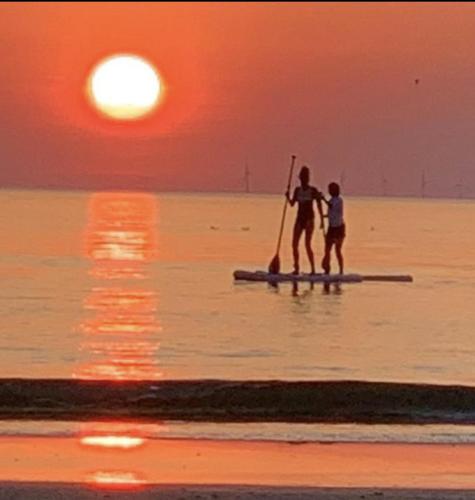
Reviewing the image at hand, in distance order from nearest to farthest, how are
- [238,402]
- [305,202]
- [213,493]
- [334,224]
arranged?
[213,493] < [238,402] < [305,202] < [334,224]

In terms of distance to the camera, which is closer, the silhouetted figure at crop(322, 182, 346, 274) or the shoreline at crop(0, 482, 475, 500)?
the shoreline at crop(0, 482, 475, 500)

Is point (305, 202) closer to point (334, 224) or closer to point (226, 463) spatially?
point (334, 224)

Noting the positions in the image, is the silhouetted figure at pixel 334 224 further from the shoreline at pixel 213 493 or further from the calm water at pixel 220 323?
the shoreline at pixel 213 493

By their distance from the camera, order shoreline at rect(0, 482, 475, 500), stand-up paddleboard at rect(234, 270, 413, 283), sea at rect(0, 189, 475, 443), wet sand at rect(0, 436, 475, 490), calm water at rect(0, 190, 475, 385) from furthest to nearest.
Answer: stand-up paddleboard at rect(234, 270, 413, 283) → calm water at rect(0, 190, 475, 385) → sea at rect(0, 189, 475, 443) → wet sand at rect(0, 436, 475, 490) → shoreline at rect(0, 482, 475, 500)

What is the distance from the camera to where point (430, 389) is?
41.2ft

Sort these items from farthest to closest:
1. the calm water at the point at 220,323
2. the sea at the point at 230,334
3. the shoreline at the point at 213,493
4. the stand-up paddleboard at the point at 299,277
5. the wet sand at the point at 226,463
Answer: the stand-up paddleboard at the point at 299,277 → the calm water at the point at 220,323 → the sea at the point at 230,334 → the wet sand at the point at 226,463 → the shoreline at the point at 213,493

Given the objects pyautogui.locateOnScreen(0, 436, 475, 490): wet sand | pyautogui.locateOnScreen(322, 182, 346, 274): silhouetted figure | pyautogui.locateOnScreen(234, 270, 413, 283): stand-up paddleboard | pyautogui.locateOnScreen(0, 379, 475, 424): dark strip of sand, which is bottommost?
pyautogui.locateOnScreen(0, 436, 475, 490): wet sand

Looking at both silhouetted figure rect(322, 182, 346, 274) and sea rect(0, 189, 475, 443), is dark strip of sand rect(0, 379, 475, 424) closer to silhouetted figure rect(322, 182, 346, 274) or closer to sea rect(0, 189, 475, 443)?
sea rect(0, 189, 475, 443)

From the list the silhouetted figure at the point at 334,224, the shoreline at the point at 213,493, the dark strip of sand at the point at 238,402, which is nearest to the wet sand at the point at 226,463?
the shoreline at the point at 213,493

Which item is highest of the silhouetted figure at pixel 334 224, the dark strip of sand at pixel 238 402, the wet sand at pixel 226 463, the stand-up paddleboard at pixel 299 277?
the silhouetted figure at pixel 334 224

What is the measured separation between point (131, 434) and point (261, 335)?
6991mm

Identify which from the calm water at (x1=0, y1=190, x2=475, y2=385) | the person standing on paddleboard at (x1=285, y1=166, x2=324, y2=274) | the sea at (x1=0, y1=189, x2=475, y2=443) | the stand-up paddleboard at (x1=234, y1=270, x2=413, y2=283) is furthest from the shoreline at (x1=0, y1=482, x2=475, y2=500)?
the stand-up paddleboard at (x1=234, y1=270, x2=413, y2=283)

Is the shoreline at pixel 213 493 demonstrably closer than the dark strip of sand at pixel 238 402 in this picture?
Yes

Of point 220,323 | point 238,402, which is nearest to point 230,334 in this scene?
point 220,323
